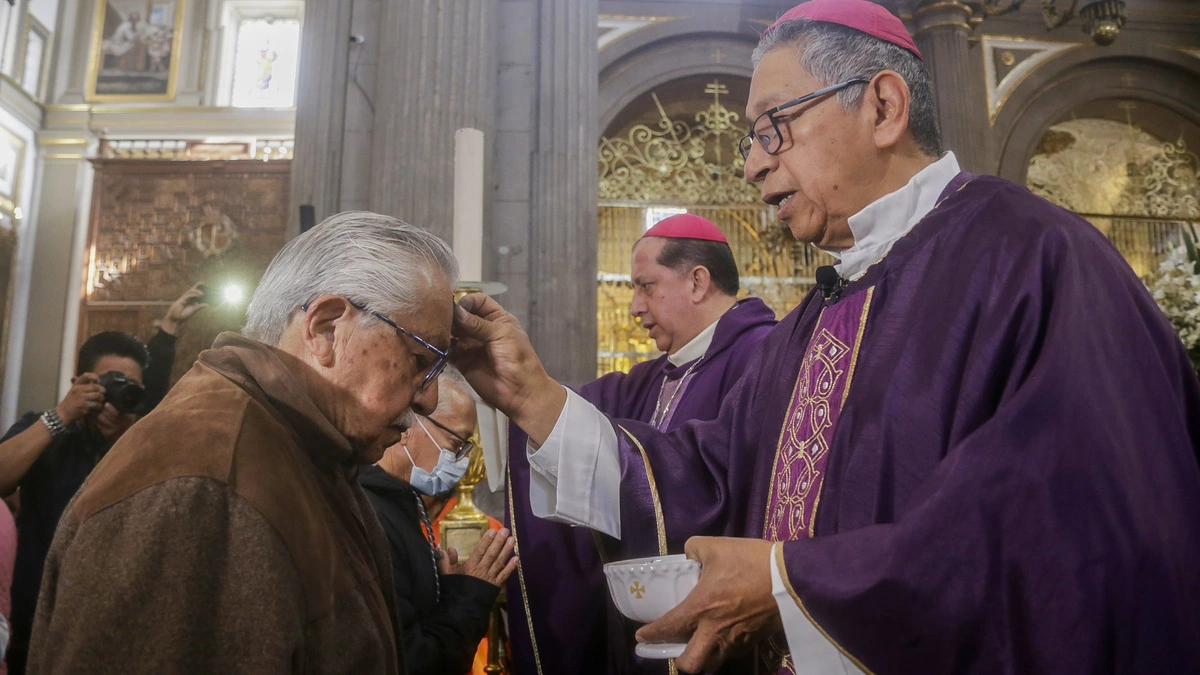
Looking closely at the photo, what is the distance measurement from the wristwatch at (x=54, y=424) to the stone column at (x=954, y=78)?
6137 millimetres

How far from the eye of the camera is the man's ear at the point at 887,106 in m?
1.56

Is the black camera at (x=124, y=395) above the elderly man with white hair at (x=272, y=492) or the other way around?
above

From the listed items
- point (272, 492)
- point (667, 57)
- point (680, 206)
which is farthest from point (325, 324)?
point (680, 206)

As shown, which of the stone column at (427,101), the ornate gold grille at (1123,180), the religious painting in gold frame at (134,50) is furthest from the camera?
the religious painting in gold frame at (134,50)

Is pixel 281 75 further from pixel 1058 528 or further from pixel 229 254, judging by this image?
pixel 1058 528

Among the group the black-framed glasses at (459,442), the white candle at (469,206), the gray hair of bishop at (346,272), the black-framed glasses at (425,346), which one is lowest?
the black-framed glasses at (459,442)

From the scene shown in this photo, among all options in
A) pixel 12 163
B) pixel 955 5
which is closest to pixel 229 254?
pixel 12 163

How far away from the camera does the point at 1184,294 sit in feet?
12.9

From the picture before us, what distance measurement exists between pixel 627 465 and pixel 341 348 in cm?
67

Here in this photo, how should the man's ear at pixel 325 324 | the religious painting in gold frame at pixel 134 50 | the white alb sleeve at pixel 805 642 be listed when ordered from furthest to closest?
1. the religious painting in gold frame at pixel 134 50
2. the man's ear at pixel 325 324
3. the white alb sleeve at pixel 805 642

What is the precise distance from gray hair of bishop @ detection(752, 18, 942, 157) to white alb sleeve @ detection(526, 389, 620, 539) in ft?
2.49

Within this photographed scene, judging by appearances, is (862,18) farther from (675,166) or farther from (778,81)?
(675,166)

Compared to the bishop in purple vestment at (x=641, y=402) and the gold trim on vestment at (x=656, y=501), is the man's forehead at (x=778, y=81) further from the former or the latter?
the bishop in purple vestment at (x=641, y=402)

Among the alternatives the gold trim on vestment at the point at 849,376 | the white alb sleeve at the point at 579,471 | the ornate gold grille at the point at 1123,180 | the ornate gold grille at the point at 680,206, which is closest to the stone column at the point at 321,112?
the ornate gold grille at the point at 680,206
